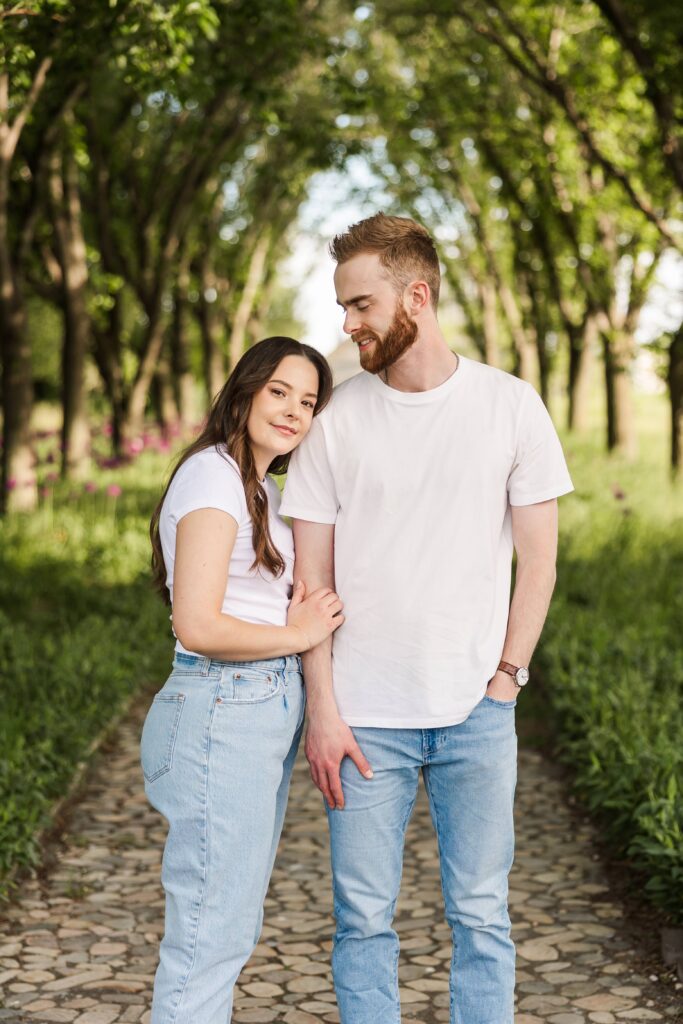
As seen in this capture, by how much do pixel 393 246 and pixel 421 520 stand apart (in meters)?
0.68

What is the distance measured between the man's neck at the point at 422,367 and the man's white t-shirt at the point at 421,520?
2 cm

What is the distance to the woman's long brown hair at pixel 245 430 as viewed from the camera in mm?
3061

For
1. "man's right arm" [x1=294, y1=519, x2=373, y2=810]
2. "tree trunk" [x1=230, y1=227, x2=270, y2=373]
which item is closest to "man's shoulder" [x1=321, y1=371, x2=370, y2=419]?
"man's right arm" [x1=294, y1=519, x2=373, y2=810]

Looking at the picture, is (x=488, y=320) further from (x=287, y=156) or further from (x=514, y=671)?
(x=514, y=671)

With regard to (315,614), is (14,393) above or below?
above

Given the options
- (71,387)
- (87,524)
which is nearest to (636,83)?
(71,387)

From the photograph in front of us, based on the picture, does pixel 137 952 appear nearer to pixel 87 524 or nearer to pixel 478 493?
pixel 478 493

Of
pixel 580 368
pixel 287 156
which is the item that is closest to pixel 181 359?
pixel 287 156

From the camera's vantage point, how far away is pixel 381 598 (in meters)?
3.17

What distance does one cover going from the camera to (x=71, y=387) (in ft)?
51.3

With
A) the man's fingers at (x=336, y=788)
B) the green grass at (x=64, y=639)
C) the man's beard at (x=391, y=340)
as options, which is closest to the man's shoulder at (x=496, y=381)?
the man's beard at (x=391, y=340)

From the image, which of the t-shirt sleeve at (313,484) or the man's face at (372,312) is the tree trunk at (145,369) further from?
the man's face at (372,312)

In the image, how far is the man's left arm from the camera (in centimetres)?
321

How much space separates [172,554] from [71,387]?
13027mm
